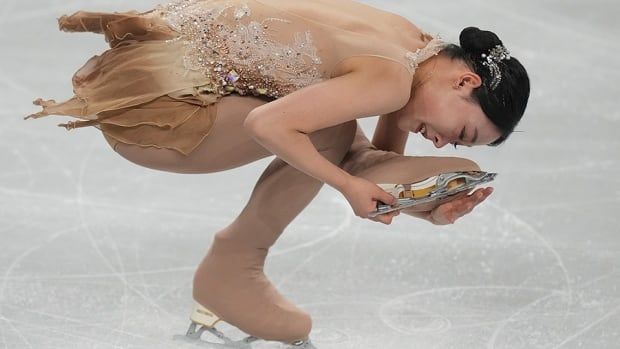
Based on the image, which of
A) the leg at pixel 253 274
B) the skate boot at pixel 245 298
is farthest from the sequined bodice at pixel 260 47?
the skate boot at pixel 245 298

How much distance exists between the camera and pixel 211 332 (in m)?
3.04

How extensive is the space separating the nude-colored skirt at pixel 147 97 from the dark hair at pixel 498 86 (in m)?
0.64

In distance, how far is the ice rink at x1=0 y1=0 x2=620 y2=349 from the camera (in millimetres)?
3098

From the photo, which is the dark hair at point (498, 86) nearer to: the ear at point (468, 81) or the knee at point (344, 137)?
the ear at point (468, 81)

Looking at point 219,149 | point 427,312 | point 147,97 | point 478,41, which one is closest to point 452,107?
point 478,41

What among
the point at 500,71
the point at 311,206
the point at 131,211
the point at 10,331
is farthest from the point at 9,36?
the point at 500,71

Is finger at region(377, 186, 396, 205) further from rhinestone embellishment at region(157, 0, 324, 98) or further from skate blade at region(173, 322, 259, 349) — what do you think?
skate blade at region(173, 322, 259, 349)

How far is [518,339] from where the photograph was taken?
303 centimetres

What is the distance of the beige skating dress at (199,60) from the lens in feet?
8.53

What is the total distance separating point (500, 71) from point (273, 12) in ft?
1.86

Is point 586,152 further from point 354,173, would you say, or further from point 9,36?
point 9,36

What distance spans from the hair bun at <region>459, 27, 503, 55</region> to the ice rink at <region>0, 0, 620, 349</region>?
0.86 metres

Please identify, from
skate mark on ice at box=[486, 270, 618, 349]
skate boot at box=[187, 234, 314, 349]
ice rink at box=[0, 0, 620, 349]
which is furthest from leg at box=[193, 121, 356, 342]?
skate mark on ice at box=[486, 270, 618, 349]

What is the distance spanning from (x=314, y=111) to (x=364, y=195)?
24 centimetres
